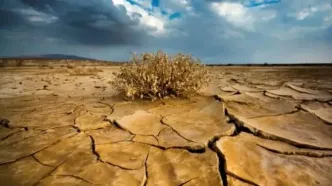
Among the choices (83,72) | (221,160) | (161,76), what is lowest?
(83,72)

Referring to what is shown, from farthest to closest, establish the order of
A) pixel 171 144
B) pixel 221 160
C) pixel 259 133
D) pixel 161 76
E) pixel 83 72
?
pixel 83 72
pixel 161 76
pixel 259 133
pixel 171 144
pixel 221 160

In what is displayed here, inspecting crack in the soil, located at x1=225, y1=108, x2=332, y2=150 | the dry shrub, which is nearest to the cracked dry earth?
crack in the soil, located at x1=225, y1=108, x2=332, y2=150

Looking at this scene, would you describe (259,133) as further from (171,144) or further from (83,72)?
(83,72)

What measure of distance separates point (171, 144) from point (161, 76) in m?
1.64

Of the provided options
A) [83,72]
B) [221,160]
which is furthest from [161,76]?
[83,72]

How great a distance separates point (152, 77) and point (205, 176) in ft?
6.25

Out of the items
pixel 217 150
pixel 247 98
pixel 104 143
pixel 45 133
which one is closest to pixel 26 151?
pixel 45 133

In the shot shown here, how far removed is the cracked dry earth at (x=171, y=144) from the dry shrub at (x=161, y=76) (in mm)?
308

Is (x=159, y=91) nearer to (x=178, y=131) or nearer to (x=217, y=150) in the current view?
(x=178, y=131)

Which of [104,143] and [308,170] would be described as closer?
[308,170]

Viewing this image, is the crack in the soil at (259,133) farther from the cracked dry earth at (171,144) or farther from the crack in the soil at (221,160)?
the crack in the soil at (221,160)

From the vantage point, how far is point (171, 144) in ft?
6.37

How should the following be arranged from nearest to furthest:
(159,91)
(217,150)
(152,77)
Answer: (217,150), (152,77), (159,91)

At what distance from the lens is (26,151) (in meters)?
1.88
